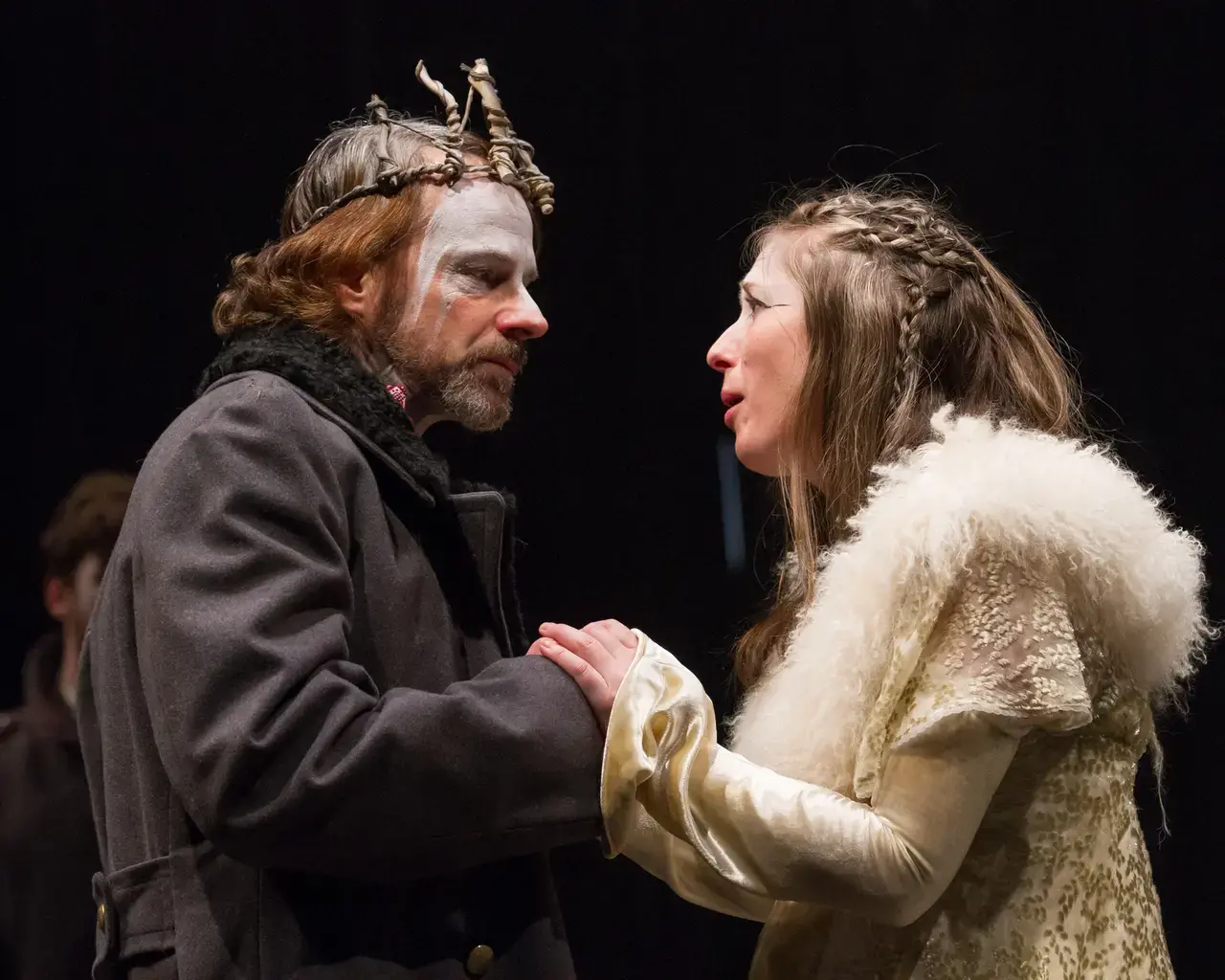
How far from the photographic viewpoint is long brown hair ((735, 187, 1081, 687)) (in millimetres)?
1938

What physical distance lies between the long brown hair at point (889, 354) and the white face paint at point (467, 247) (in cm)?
40

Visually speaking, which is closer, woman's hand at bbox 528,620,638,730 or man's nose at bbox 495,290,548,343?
woman's hand at bbox 528,620,638,730

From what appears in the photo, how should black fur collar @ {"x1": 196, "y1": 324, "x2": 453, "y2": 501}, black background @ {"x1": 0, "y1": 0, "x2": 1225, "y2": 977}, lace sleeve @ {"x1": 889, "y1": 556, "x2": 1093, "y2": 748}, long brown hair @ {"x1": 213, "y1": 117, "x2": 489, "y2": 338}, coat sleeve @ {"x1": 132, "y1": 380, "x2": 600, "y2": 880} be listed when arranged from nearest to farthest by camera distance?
coat sleeve @ {"x1": 132, "y1": 380, "x2": 600, "y2": 880} → lace sleeve @ {"x1": 889, "y1": 556, "x2": 1093, "y2": 748} → black fur collar @ {"x1": 196, "y1": 324, "x2": 453, "y2": 501} → long brown hair @ {"x1": 213, "y1": 117, "x2": 489, "y2": 338} → black background @ {"x1": 0, "y1": 0, "x2": 1225, "y2": 977}

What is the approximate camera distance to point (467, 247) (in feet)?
6.39

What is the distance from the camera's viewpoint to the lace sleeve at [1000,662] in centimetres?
158

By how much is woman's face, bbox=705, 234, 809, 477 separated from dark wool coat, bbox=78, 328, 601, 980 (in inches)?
19.1

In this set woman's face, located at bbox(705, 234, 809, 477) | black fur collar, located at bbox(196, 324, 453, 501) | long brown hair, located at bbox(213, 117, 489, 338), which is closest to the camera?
black fur collar, located at bbox(196, 324, 453, 501)

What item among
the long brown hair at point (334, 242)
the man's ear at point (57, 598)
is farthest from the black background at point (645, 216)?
the long brown hair at point (334, 242)

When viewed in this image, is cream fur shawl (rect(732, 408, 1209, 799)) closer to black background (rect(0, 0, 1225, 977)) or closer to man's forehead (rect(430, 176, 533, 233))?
man's forehead (rect(430, 176, 533, 233))

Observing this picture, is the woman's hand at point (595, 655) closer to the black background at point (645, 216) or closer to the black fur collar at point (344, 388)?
the black fur collar at point (344, 388)

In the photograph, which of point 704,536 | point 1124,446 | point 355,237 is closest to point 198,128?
point 355,237

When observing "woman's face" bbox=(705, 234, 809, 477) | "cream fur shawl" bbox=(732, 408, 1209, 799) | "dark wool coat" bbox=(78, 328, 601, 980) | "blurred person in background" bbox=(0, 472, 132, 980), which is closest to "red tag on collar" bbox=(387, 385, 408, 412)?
"dark wool coat" bbox=(78, 328, 601, 980)

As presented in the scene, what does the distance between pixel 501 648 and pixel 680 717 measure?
0.27 meters

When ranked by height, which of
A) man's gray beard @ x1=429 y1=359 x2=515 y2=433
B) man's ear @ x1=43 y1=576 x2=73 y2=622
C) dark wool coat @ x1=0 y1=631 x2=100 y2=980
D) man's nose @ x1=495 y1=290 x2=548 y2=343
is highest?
man's nose @ x1=495 y1=290 x2=548 y2=343
